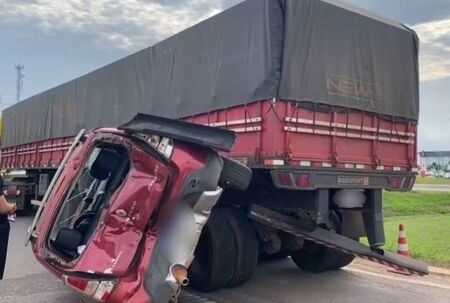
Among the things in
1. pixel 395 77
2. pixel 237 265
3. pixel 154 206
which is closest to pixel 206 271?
pixel 237 265

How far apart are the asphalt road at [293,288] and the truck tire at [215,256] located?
0.21 meters

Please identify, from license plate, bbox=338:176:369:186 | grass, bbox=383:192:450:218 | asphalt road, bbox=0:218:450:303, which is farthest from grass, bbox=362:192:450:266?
license plate, bbox=338:176:369:186

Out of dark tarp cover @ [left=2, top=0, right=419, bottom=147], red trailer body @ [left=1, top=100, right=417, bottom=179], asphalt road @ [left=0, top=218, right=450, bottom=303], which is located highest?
dark tarp cover @ [left=2, top=0, right=419, bottom=147]

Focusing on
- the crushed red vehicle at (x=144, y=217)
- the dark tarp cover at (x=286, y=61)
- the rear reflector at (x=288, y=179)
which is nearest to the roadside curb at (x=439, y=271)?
the dark tarp cover at (x=286, y=61)

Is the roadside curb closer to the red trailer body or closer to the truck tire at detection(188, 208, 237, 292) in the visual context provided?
the red trailer body

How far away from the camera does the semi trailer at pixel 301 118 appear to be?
5609mm

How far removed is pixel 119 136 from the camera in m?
4.30

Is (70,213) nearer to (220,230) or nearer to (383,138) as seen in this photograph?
(220,230)

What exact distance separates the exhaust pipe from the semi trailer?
172cm

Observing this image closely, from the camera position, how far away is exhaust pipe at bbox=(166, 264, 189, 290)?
12.5 ft

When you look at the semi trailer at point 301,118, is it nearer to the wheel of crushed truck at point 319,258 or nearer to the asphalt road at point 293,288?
the wheel of crushed truck at point 319,258

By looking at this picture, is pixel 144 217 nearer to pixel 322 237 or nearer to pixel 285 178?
pixel 285 178

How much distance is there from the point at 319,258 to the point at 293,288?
3.11 feet

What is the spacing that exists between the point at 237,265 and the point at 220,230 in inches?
17.9
